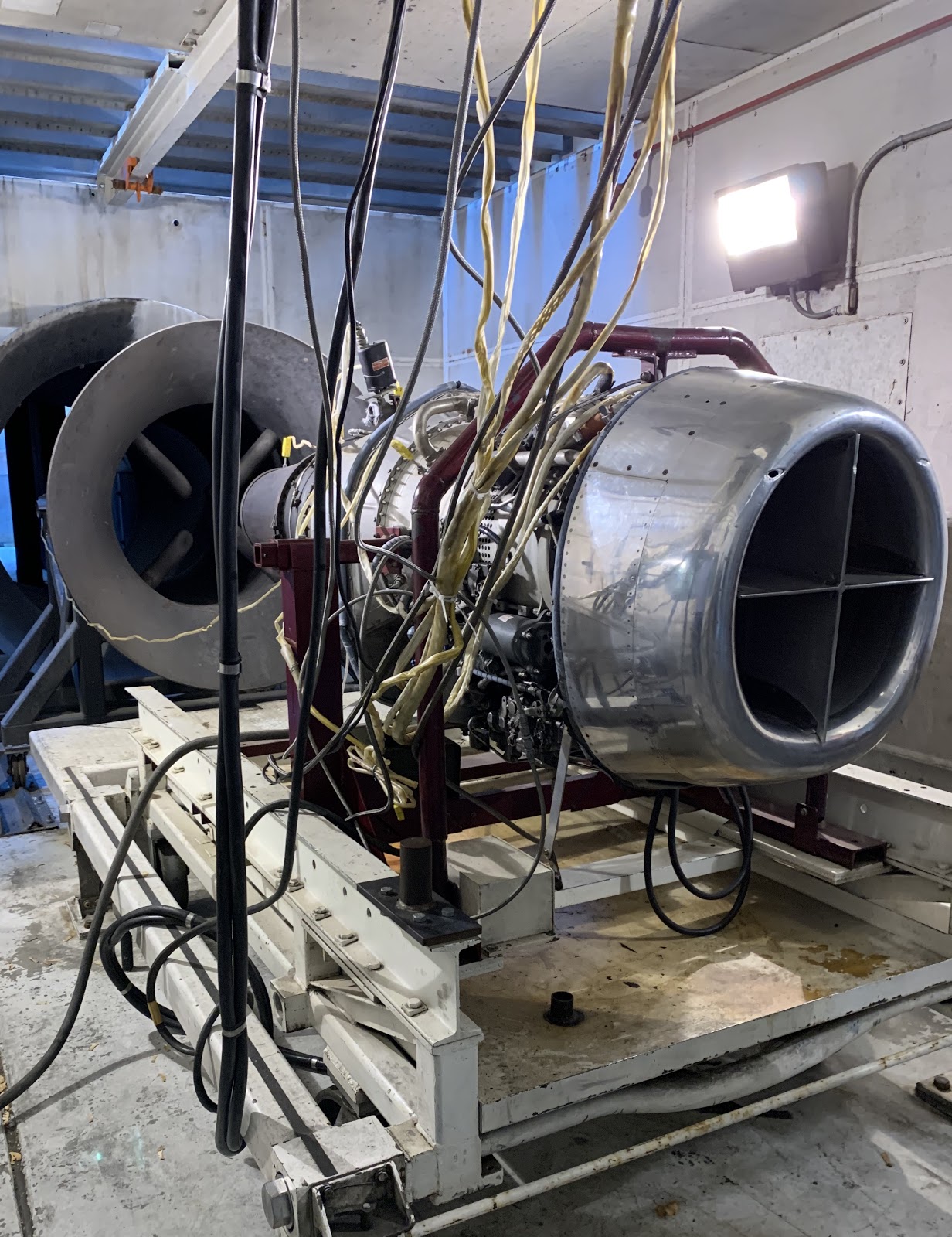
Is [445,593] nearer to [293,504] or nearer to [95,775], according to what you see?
[293,504]

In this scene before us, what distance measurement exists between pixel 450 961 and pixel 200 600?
2836mm

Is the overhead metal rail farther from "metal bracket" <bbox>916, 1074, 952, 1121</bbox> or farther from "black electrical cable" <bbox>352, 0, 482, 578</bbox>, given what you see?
"metal bracket" <bbox>916, 1074, 952, 1121</bbox>

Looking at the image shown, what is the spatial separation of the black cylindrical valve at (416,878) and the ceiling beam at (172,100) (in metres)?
2.03

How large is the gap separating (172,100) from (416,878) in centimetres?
330

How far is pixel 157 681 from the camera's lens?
3.84m

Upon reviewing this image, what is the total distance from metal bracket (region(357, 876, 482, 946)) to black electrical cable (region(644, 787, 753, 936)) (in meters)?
0.58

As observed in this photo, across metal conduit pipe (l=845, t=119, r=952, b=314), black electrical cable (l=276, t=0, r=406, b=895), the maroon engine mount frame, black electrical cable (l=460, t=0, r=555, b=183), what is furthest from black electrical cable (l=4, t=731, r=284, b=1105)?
metal conduit pipe (l=845, t=119, r=952, b=314)

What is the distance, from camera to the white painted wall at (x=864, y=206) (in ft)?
9.71

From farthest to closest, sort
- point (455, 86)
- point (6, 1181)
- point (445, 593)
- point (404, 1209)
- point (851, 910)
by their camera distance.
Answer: point (455, 86) → point (851, 910) → point (6, 1181) → point (445, 593) → point (404, 1209)

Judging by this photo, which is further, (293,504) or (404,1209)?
(293,504)

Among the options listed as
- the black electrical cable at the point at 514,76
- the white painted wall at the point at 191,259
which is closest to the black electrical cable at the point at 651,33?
the black electrical cable at the point at 514,76

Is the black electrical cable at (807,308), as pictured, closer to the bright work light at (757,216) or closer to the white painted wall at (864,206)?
the white painted wall at (864,206)

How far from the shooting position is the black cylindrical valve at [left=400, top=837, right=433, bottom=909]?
4.11ft

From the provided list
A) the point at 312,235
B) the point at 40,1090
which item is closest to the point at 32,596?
A: the point at 312,235
